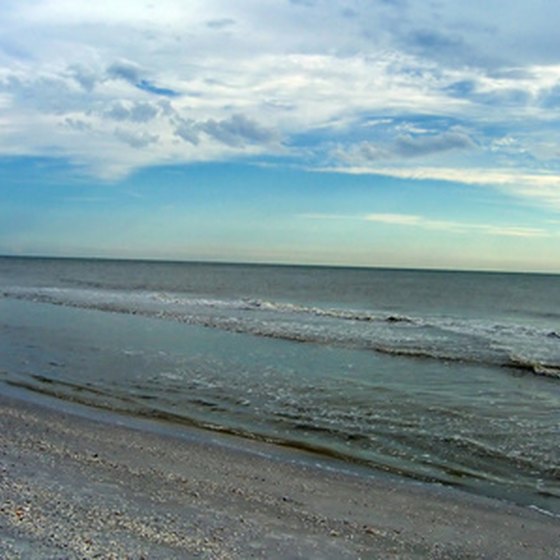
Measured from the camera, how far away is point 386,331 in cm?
2930

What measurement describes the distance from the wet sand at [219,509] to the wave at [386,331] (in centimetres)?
1238

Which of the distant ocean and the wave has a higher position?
the wave

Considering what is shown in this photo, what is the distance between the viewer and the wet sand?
606cm

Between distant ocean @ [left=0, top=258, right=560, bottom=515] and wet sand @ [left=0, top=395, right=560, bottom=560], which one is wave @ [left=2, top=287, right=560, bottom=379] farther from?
wet sand @ [left=0, top=395, right=560, bottom=560]

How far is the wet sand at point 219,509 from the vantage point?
19.9ft

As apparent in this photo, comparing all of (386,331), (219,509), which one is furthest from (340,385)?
(386,331)

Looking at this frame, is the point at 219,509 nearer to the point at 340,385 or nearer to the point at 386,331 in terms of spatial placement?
the point at 340,385

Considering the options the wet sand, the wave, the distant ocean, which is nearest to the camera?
the wet sand

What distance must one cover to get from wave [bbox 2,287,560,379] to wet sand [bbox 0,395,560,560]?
12.4 meters

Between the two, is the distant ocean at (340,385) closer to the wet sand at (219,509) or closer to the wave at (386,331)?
the wave at (386,331)

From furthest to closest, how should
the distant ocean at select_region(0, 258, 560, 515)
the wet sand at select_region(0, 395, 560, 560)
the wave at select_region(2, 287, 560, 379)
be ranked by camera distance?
the wave at select_region(2, 287, 560, 379) < the distant ocean at select_region(0, 258, 560, 515) < the wet sand at select_region(0, 395, 560, 560)

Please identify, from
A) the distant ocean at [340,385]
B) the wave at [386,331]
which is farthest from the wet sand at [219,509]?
the wave at [386,331]

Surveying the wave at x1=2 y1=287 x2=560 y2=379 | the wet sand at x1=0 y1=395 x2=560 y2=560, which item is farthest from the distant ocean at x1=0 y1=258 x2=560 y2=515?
the wet sand at x1=0 y1=395 x2=560 y2=560

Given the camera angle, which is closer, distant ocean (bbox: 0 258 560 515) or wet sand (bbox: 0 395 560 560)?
wet sand (bbox: 0 395 560 560)
